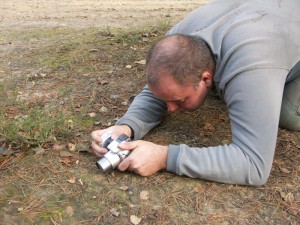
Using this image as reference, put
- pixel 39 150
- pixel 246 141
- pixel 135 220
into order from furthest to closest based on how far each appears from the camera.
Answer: pixel 39 150, pixel 246 141, pixel 135 220

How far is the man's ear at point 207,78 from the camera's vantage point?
2.79m

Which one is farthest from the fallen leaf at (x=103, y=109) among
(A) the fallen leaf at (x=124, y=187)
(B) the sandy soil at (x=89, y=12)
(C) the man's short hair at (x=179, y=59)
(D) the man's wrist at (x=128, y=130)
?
(B) the sandy soil at (x=89, y=12)

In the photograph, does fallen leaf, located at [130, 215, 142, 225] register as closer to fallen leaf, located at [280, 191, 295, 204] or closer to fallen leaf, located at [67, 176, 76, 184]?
fallen leaf, located at [67, 176, 76, 184]

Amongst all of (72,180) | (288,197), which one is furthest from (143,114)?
(288,197)

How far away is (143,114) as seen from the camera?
10.8 feet

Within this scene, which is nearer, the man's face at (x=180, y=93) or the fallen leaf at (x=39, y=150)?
the man's face at (x=180, y=93)

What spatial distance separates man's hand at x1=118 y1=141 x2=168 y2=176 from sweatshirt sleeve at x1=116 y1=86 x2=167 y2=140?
16.0 inches

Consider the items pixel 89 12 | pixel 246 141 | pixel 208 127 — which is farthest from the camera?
pixel 89 12

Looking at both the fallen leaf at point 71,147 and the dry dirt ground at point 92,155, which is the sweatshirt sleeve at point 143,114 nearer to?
the dry dirt ground at point 92,155

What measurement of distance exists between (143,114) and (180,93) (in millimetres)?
616

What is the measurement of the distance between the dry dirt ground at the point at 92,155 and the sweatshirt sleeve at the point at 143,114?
115mm

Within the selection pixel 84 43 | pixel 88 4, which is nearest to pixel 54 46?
pixel 84 43

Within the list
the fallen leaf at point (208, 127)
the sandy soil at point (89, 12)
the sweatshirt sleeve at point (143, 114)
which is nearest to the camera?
the sweatshirt sleeve at point (143, 114)

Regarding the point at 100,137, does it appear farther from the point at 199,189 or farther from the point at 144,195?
the point at 199,189
